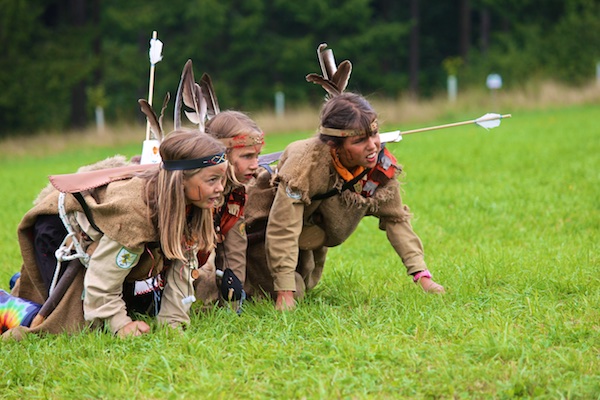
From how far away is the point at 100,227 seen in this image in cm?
412

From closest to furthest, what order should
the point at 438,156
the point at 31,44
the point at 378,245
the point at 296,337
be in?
the point at 296,337 → the point at 378,245 → the point at 438,156 → the point at 31,44

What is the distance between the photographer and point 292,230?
4645 mm

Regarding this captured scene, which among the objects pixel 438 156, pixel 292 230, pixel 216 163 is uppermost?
pixel 216 163

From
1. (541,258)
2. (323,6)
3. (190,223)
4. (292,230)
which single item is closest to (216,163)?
(190,223)

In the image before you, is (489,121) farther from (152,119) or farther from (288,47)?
(288,47)

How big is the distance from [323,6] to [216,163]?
2891 cm

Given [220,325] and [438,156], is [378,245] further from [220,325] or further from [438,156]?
[438,156]

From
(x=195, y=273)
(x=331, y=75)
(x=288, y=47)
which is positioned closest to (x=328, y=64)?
(x=331, y=75)

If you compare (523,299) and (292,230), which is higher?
(292,230)

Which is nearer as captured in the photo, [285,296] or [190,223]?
[190,223]

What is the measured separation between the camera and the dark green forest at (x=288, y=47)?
98.5 ft

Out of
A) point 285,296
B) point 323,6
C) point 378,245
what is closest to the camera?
point 285,296

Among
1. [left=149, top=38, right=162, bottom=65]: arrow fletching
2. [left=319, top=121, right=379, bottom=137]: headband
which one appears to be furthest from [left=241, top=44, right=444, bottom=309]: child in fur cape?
[left=149, top=38, right=162, bottom=65]: arrow fletching

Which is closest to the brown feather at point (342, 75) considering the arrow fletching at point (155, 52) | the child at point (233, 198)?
the child at point (233, 198)
